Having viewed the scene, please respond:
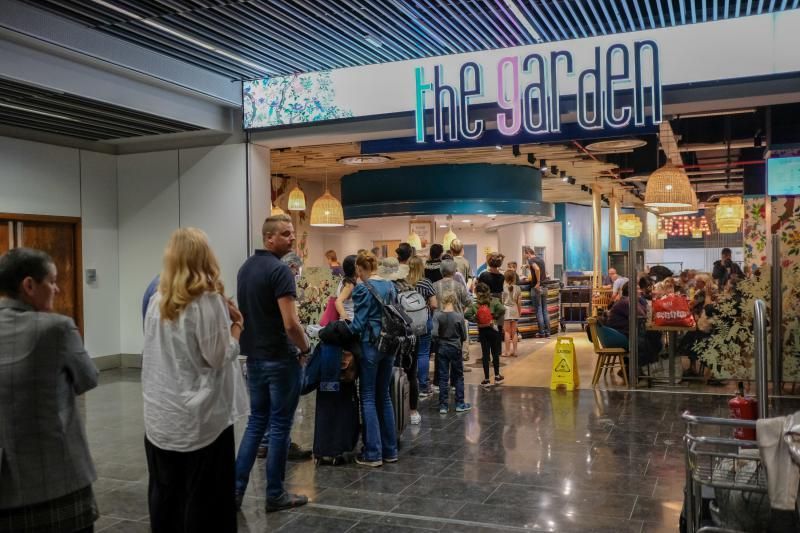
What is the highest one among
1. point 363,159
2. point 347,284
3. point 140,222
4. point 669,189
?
point 363,159

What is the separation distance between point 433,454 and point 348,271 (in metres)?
1.64

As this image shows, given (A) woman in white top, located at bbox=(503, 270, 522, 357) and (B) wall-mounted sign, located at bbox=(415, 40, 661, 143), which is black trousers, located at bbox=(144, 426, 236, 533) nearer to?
(B) wall-mounted sign, located at bbox=(415, 40, 661, 143)

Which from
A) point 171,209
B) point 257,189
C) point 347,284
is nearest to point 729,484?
point 347,284

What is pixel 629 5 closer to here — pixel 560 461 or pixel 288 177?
pixel 560 461

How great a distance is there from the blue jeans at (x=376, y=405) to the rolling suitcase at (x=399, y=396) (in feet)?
0.77

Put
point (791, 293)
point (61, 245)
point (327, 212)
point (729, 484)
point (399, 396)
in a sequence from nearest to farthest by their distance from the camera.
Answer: point (729, 484) → point (399, 396) → point (791, 293) → point (61, 245) → point (327, 212)

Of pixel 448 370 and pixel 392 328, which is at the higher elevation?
pixel 392 328

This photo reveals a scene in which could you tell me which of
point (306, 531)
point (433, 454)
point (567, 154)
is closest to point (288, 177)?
point (567, 154)

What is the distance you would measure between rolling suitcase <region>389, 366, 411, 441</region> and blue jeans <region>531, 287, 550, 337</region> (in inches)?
344

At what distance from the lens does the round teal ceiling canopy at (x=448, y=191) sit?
42.2ft

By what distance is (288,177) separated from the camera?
14.8 meters

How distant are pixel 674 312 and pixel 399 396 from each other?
13.1 feet

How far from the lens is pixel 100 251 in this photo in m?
9.98

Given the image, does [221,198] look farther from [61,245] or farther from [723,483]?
[723,483]
